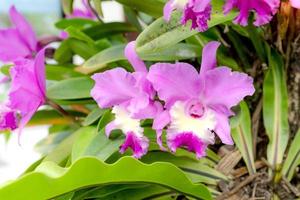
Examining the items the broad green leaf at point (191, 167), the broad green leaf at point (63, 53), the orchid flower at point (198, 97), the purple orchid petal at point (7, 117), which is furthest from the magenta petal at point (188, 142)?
the broad green leaf at point (63, 53)

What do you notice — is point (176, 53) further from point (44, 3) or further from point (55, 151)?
point (44, 3)

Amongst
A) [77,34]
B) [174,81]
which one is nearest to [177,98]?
[174,81]

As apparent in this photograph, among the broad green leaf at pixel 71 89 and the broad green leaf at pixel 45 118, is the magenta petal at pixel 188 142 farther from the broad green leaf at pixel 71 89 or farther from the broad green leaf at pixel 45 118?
the broad green leaf at pixel 45 118

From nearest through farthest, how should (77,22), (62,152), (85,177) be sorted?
(85,177), (62,152), (77,22)

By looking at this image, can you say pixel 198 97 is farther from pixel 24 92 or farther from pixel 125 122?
pixel 24 92

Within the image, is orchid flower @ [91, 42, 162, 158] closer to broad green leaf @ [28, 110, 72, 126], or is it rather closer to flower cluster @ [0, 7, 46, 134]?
flower cluster @ [0, 7, 46, 134]
